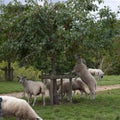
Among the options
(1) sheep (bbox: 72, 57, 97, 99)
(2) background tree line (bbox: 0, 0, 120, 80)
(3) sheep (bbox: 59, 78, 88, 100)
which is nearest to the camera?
(2) background tree line (bbox: 0, 0, 120, 80)

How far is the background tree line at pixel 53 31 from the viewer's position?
45.6 ft

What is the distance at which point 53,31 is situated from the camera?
47.3 feet

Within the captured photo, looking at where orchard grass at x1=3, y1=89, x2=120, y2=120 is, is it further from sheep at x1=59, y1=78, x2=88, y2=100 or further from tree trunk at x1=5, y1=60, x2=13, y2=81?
tree trunk at x1=5, y1=60, x2=13, y2=81

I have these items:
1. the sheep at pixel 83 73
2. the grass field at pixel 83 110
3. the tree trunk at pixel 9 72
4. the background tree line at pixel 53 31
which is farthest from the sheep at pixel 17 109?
the tree trunk at pixel 9 72

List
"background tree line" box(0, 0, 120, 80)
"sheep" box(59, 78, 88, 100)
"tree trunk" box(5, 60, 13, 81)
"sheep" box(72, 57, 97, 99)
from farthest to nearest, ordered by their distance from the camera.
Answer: "tree trunk" box(5, 60, 13, 81)
"sheep" box(59, 78, 88, 100)
"sheep" box(72, 57, 97, 99)
"background tree line" box(0, 0, 120, 80)

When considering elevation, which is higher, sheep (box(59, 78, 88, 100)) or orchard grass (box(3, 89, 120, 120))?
sheep (box(59, 78, 88, 100))

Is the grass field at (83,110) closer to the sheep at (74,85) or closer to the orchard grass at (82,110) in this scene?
the orchard grass at (82,110)

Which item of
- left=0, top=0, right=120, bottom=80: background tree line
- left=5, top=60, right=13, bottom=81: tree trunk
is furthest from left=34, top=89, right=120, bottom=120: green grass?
left=5, top=60, right=13, bottom=81: tree trunk

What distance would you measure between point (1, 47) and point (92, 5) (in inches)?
147

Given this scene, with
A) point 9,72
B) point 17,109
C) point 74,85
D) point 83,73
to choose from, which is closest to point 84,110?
point 83,73

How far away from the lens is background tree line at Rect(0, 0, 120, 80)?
13914mm

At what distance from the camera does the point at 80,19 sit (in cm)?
1394

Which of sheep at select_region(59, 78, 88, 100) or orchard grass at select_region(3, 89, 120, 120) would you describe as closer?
orchard grass at select_region(3, 89, 120, 120)

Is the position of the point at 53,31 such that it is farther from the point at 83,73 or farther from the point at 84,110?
the point at 84,110
